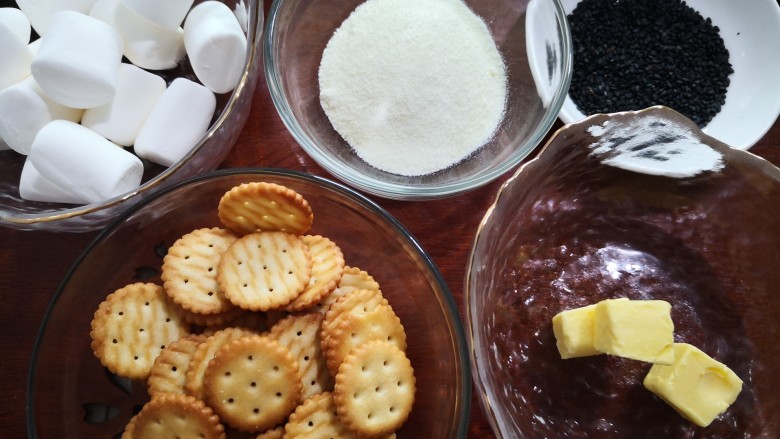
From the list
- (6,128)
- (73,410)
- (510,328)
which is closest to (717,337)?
(510,328)

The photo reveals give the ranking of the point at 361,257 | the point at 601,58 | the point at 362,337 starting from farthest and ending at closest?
the point at 601,58 < the point at 361,257 < the point at 362,337

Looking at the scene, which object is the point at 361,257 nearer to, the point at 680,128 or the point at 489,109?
the point at 489,109

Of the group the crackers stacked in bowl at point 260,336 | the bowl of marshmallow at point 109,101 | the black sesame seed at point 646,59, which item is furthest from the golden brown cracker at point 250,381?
the black sesame seed at point 646,59

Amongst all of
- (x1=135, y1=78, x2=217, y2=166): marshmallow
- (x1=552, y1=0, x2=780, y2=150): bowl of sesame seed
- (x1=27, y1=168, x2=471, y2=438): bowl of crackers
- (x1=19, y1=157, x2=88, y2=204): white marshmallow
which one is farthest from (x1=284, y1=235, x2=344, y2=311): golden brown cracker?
(x1=552, y1=0, x2=780, y2=150): bowl of sesame seed

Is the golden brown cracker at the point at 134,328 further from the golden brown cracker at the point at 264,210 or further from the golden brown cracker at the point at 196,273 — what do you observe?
the golden brown cracker at the point at 264,210

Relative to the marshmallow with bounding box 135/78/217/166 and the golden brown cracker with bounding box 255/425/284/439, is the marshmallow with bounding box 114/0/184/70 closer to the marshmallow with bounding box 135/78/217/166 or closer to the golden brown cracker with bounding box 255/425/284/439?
the marshmallow with bounding box 135/78/217/166

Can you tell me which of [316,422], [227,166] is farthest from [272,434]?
[227,166]
